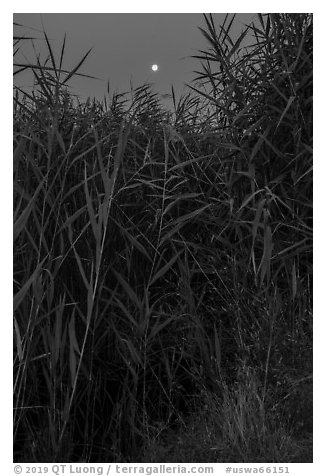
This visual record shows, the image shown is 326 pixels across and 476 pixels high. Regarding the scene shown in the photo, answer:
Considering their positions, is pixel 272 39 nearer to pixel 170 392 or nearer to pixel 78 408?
pixel 170 392

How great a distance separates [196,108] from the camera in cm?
360

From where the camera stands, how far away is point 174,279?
9.73 ft

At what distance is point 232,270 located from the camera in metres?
2.75

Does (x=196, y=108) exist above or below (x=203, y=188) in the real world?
above

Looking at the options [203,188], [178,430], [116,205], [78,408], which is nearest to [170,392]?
[178,430]

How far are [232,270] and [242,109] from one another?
881 millimetres

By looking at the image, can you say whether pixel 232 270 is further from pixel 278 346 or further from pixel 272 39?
pixel 272 39

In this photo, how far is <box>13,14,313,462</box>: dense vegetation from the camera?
235 cm

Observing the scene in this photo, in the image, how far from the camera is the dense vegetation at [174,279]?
2346 millimetres
